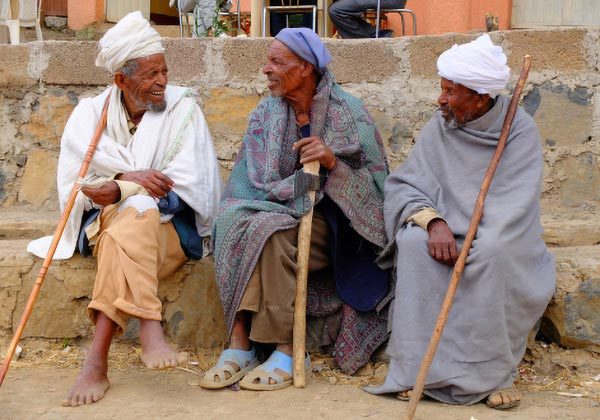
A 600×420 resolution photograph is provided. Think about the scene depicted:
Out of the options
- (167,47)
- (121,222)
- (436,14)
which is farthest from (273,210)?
(436,14)

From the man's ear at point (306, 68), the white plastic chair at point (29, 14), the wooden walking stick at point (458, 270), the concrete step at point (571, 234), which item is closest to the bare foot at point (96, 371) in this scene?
the wooden walking stick at point (458, 270)

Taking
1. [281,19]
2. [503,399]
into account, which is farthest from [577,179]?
[281,19]

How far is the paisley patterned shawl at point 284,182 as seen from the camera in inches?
180

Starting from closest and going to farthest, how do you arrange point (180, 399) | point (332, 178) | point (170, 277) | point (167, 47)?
point (180, 399) → point (332, 178) → point (170, 277) → point (167, 47)

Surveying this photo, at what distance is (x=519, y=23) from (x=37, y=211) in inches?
197

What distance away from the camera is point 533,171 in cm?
456

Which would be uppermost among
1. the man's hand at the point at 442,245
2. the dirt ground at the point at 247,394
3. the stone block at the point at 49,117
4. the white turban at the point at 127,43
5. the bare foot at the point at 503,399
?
the white turban at the point at 127,43

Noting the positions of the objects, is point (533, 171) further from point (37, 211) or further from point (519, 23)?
point (519, 23)

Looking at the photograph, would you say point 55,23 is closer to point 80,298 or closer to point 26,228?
point 26,228

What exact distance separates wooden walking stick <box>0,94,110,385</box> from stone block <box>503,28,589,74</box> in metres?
2.21

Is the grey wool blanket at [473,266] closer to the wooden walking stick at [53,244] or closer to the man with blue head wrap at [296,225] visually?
the man with blue head wrap at [296,225]

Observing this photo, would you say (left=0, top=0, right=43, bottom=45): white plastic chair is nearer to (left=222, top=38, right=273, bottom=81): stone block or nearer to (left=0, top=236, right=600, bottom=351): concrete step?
(left=222, top=38, right=273, bottom=81): stone block

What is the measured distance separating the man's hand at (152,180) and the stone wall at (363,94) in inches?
36.6

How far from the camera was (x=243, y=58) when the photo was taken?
5.94m
